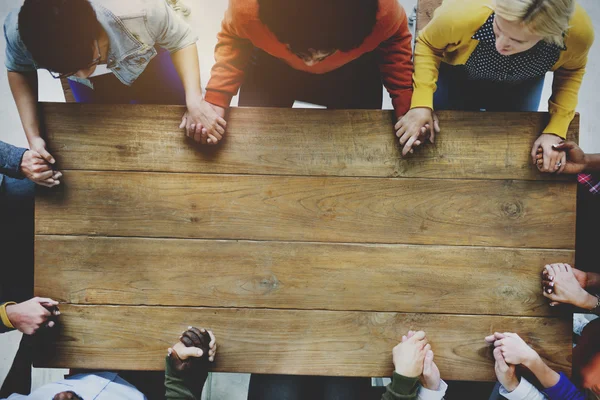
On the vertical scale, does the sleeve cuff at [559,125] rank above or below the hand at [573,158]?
above

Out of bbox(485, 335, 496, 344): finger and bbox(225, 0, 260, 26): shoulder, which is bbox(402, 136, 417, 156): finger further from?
bbox(485, 335, 496, 344): finger

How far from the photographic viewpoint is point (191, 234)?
53.2 inches

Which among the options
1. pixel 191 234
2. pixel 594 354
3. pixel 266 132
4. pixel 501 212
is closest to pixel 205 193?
pixel 191 234

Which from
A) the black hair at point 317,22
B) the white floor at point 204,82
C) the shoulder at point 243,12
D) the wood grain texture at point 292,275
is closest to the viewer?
the black hair at point 317,22

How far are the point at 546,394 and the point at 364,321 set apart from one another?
2.11 feet

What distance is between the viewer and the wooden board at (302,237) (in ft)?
4.35

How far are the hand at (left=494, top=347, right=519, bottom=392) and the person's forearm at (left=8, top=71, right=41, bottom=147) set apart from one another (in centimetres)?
169

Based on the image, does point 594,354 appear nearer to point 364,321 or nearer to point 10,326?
point 364,321

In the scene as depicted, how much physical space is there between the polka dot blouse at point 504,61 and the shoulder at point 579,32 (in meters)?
0.03

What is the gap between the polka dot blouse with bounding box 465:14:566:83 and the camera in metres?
1.11

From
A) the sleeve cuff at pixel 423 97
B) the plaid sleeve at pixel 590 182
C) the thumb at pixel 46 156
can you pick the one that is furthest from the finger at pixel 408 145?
the thumb at pixel 46 156

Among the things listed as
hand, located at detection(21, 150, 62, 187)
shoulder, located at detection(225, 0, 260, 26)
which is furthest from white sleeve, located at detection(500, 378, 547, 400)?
hand, located at detection(21, 150, 62, 187)

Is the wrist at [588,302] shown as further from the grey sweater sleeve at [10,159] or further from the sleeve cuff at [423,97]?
the grey sweater sleeve at [10,159]

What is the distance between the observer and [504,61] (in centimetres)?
119
